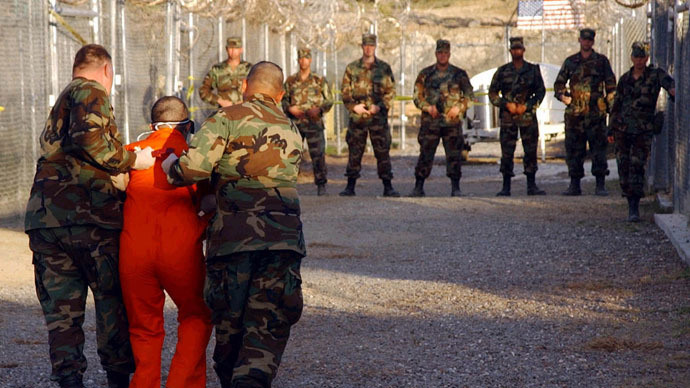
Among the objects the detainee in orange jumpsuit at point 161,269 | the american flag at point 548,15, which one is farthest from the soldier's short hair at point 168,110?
the american flag at point 548,15

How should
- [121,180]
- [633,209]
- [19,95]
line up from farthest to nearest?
1. [633,209]
2. [19,95]
3. [121,180]

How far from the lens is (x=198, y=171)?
13.5 feet

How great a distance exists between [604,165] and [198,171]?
9.33 m

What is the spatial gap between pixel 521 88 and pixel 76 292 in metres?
9.19

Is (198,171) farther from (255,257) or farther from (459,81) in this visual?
(459,81)

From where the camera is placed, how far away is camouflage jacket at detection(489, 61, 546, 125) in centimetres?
1285

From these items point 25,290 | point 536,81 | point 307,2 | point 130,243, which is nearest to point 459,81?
point 536,81

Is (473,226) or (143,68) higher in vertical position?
(143,68)

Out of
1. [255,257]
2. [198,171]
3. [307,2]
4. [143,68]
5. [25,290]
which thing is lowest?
[25,290]

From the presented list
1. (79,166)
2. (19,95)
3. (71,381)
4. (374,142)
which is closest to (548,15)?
(374,142)

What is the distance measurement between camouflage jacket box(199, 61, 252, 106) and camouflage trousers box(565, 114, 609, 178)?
13.2 ft

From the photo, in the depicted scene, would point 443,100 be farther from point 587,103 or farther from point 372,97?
point 587,103

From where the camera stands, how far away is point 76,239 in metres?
4.41

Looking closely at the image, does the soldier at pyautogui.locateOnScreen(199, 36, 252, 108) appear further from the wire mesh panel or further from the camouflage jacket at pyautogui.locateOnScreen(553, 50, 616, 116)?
the camouflage jacket at pyautogui.locateOnScreen(553, 50, 616, 116)
